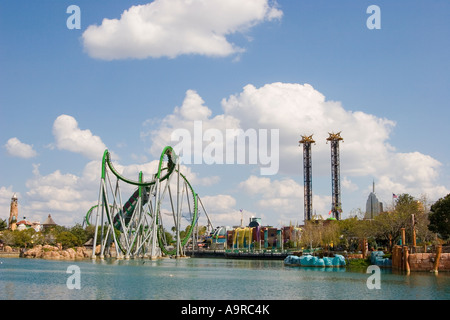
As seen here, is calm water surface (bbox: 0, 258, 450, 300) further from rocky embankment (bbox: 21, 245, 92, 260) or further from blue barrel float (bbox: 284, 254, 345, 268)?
rocky embankment (bbox: 21, 245, 92, 260)

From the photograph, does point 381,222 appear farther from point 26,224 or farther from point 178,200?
point 26,224

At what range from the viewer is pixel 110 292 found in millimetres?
30422

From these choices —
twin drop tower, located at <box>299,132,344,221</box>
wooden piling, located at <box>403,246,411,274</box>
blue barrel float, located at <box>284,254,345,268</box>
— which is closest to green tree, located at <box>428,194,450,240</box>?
wooden piling, located at <box>403,246,411,274</box>

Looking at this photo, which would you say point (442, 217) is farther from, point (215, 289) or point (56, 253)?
point (56, 253)

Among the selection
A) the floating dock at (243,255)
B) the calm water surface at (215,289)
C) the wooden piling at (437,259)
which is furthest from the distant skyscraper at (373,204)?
the calm water surface at (215,289)

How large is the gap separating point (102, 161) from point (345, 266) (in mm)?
38564

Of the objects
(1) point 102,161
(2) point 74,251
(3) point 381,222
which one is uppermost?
(1) point 102,161

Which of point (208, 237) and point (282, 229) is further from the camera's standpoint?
point (208, 237)

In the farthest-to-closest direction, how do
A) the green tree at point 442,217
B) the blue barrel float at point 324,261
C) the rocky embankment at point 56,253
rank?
1. the rocky embankment at point 56,253
2. the blue barrel float at point 324,261
3. the green tree at point 442,217

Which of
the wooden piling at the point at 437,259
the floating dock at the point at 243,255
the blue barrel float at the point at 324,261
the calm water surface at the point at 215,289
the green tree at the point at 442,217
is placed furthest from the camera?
the floating dock at the point at 243,255

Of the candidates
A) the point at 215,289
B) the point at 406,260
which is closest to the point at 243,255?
the point at 406,260

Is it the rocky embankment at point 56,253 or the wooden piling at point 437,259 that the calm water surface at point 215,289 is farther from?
the rocky embankment at point 56,253
